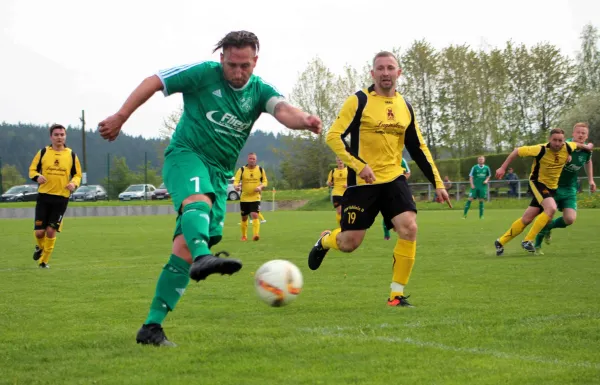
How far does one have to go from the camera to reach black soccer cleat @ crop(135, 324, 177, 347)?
5.32m

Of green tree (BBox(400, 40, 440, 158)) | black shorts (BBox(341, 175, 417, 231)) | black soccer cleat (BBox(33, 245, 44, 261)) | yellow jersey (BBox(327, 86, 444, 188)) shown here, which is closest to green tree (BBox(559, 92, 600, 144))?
green tree (BBox(400, 40, 440, 158))

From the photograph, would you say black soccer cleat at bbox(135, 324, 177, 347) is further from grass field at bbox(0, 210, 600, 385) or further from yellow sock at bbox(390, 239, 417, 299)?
yellow sock at bbox(390, 239, 417, 299)

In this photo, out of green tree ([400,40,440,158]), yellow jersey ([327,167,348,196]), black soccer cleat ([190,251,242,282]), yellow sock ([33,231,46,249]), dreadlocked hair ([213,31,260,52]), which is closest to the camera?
black soccer cleat ([190,251,242,282])

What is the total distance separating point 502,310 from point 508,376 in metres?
2.56

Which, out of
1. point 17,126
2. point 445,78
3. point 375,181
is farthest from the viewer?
point 17,126

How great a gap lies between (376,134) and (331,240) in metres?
1.37

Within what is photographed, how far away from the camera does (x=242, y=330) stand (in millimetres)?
5930

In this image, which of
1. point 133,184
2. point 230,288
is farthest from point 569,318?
point 133,184

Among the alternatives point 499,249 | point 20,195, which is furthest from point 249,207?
point 20,195

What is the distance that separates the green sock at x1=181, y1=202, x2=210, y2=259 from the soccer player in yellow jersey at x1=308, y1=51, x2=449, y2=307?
95.6 inches

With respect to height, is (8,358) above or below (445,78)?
below

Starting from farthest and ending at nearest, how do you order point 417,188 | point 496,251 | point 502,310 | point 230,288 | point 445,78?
point 445,78
point 417,188
point 496,251
point 230,288
point 502,310

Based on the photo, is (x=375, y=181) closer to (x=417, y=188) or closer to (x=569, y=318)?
(x=569, y=318)

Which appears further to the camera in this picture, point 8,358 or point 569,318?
point 569,318
